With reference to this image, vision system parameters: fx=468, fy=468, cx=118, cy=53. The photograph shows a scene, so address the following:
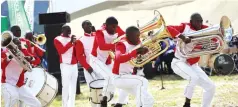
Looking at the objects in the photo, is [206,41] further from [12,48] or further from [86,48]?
[12,48]

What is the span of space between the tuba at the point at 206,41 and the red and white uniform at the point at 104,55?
4.28 ft

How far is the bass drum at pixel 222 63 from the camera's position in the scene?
1447 cm

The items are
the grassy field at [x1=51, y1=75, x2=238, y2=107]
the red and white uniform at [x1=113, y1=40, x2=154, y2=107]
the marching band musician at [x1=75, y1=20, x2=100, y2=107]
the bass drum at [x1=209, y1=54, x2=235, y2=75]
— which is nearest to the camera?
the red and white uniform at [x1=113, y1=40, x2=154, y2=107]

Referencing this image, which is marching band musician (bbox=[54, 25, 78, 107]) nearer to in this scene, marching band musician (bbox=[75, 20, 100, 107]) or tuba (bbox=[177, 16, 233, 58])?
marching band musician (bbox=[75, 20, 100, 107])

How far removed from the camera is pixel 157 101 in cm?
1043

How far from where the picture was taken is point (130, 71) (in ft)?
23.9

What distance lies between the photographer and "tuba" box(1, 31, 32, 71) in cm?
664

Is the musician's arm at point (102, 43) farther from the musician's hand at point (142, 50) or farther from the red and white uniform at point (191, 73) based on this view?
the musician's hand at point (142, 50)

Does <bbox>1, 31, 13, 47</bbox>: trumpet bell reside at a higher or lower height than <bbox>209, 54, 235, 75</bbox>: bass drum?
higher

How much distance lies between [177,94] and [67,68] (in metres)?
3.45

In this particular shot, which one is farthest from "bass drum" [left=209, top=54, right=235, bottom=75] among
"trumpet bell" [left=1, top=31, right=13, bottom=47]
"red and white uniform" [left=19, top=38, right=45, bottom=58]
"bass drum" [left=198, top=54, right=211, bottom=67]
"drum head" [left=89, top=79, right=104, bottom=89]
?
"trumpet bell" [left=1, top=31, right=13, bottom=47]

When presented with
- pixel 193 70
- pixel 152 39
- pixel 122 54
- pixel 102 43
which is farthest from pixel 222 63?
pixel 122 54

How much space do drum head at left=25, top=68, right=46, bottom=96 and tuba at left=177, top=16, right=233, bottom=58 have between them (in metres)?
2.53

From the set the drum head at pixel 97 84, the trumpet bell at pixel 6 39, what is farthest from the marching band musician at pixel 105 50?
the trumpet bell at pixel 6 39
